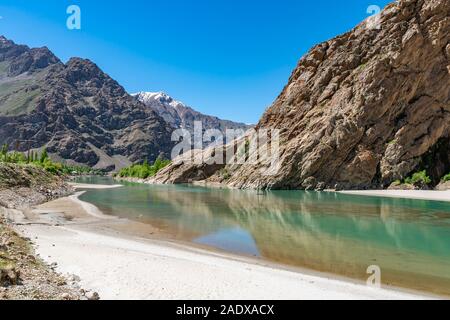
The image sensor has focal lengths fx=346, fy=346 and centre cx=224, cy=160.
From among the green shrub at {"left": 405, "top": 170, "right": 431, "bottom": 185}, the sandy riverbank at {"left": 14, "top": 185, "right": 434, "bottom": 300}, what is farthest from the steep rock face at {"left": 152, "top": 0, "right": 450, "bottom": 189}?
the sandy riverbank at {"left": 14, "top": 185, "right": 434, "bottom": 300}

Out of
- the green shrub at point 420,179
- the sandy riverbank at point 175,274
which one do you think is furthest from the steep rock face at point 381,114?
the sandy riverbank at point 175,274

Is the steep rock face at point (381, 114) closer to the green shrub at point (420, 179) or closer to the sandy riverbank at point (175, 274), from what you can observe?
the green shrub at point (420, 179)

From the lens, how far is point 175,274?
15344 millimetres

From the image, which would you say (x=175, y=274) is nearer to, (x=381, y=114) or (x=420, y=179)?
(x=420, y=179)

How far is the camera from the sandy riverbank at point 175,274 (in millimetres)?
12930

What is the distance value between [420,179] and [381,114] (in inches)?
893

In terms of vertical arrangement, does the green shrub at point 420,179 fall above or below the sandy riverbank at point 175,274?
above

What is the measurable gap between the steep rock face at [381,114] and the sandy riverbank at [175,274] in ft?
290

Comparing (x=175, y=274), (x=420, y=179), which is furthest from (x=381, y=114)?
(x=175, y=274)

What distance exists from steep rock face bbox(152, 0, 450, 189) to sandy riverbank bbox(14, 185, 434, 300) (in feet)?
290

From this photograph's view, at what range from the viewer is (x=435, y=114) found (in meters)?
100
